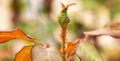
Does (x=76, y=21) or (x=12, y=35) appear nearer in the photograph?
(x=12, y=35)

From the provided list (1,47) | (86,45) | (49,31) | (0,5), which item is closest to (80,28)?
(49,31)

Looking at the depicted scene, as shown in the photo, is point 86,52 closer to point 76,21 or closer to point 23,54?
point 23,54

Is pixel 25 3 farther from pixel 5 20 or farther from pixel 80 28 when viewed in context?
A: pixel 5 20

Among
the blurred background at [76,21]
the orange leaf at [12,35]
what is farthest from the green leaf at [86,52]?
the blurred background at [76,21]

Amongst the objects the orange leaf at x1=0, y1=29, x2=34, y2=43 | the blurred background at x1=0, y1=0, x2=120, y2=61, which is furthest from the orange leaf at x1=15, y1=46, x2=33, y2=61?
the blurred background at x1=0, y1=0, x2=120, y2=61

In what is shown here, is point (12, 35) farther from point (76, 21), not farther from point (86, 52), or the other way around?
point (76, 21)

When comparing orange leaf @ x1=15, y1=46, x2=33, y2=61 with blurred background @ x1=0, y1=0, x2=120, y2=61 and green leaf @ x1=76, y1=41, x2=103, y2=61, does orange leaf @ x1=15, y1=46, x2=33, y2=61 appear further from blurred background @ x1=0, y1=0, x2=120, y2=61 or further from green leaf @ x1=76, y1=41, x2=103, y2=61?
blurred background @ x1=0, y1=0, x2=120, y2=61

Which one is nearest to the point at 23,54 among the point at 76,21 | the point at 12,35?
the point at 12,35

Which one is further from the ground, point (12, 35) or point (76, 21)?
point (12, 35)

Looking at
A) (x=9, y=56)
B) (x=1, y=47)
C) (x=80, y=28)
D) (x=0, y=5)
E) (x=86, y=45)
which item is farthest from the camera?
(x=0, y=5)
